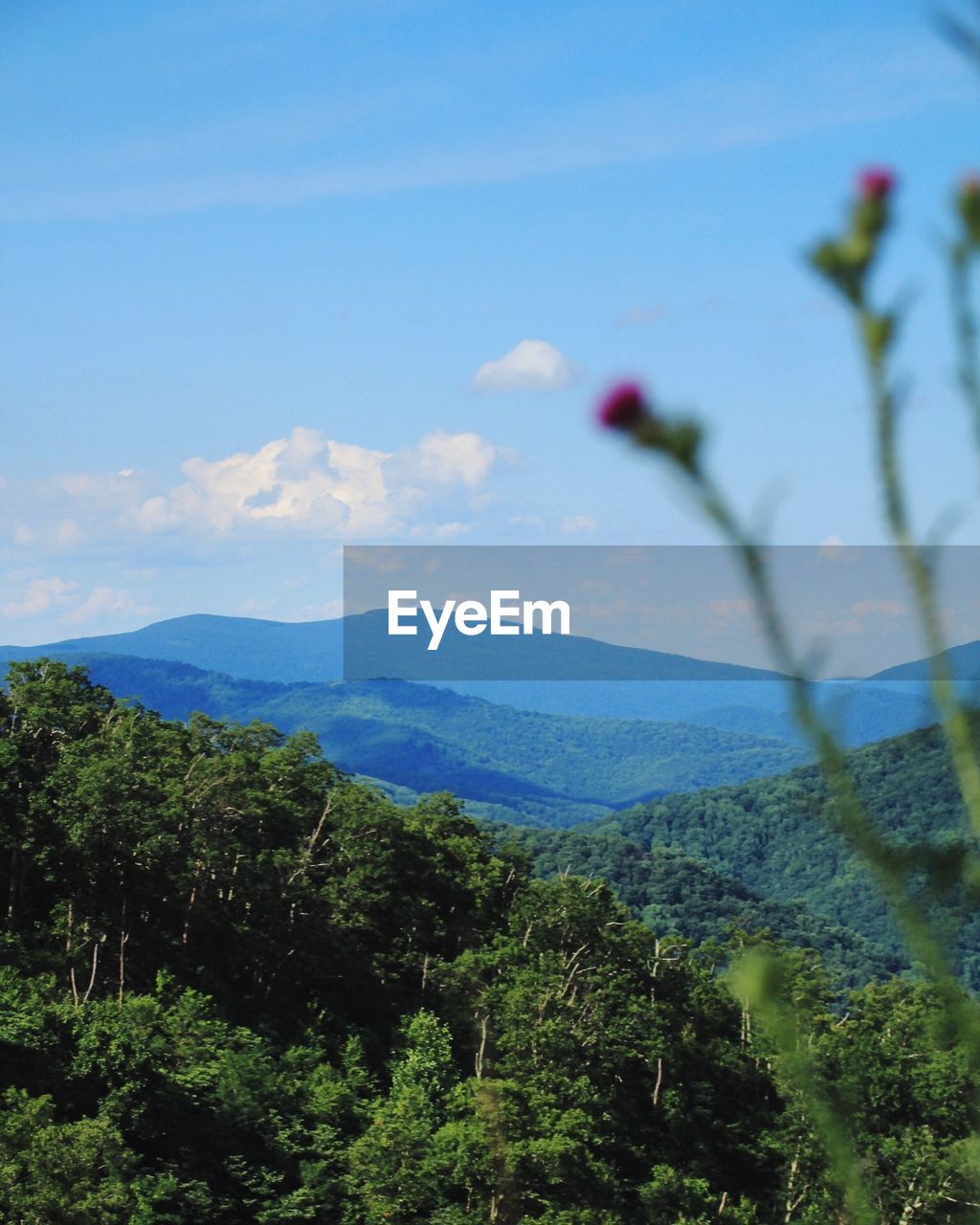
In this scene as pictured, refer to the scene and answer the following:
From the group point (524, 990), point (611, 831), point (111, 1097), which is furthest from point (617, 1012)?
point (611, 831)

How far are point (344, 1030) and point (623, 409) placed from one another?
3367 centimetres

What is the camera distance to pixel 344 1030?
111 feet

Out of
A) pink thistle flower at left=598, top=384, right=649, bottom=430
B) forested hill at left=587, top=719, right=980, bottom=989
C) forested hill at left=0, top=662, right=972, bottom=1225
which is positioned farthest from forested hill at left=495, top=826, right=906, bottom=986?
pink thistle flower at left=598, top=384, right=649, bottom=430

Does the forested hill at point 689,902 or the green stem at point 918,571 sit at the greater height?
the green stem at point 918,571

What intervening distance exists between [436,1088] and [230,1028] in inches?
187

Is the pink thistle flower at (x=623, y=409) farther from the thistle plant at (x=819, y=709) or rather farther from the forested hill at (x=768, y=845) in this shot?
the forested hill at (x=768, y=845)

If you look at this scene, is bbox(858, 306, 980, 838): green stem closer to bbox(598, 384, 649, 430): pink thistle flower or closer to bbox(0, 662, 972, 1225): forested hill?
bbox(598, 384, 649, 430): pink thistle flower

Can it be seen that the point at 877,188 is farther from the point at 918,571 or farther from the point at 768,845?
the point at 768,845

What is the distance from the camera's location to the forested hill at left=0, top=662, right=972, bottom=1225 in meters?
26.3

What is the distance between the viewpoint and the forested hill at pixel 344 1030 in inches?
1036

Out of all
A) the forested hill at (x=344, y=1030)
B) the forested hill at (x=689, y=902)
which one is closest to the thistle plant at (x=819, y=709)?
the forested hill at (x=344, y=1030)

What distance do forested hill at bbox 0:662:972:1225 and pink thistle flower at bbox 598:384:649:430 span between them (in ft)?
75.8

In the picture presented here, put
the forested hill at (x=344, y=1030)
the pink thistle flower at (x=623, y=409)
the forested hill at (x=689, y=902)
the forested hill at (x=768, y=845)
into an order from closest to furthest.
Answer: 1. the pink thistle flower at (x=623, y=409)
2. the forested hill at (x=344, y=1030)
3. the forested hill at (x=689, y=902)
4. the forested hill at (x=768, y=845)

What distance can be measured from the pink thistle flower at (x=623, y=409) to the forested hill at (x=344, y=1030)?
23.1 meters
